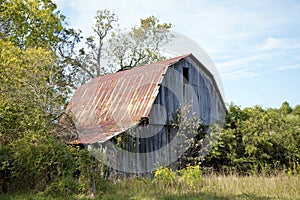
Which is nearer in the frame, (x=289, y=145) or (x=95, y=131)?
(x=95, y=131)

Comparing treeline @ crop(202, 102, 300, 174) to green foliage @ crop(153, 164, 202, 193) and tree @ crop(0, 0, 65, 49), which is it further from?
tree @ crop(0, 0, 65, 49)

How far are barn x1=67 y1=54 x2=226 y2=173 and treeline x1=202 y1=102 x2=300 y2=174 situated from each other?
5.05 feet

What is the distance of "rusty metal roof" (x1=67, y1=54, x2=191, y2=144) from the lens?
51.6 feet

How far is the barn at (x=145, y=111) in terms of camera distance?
14.9 m

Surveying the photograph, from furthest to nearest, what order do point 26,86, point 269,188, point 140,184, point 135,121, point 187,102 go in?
1. point 187,102
2. point 26,86
3. point 135,121
4. point 140,184
5. point 269,188

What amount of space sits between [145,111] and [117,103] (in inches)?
101

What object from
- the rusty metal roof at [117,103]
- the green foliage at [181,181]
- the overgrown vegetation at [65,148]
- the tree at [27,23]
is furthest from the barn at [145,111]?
the tree at [27,23]

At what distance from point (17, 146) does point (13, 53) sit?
321 inches

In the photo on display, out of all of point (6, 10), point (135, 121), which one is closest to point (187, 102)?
point (135, 121)

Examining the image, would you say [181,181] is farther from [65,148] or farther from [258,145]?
[258,145]

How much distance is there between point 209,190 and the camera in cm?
1153

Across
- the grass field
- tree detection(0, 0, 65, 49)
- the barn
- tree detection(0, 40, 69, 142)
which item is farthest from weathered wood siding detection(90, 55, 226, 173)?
tree detection(0, 0, 65, 49)

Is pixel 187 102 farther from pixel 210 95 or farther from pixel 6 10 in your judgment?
pixel 6 10

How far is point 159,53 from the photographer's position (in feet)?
105
